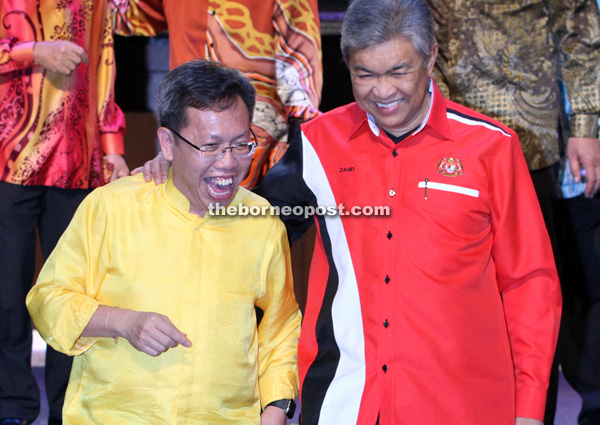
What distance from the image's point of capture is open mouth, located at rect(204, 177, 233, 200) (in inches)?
78.0

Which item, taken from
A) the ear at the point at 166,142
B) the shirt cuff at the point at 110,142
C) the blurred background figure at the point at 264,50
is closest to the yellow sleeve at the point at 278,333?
the ear at the point at 166,142

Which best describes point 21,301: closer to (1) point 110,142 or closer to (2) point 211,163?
(1) point 110,142

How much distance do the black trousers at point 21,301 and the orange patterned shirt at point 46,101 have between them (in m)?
0.09

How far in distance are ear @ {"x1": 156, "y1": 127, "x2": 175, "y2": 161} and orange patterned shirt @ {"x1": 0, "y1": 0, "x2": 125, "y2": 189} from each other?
890 mm

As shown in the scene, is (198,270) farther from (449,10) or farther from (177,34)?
(449,10)

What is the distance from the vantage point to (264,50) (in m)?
2.84

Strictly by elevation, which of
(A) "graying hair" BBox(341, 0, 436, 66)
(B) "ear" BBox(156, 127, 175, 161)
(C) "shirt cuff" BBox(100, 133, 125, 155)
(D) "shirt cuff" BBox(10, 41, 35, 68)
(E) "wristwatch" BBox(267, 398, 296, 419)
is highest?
(D) "shirt cuff" BBox(10, 41, 35, 68)

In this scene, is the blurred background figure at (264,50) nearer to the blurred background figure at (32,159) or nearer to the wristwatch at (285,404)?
the blurred background figure at (32,159)

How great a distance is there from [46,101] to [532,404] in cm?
186

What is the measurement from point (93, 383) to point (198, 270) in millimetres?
350

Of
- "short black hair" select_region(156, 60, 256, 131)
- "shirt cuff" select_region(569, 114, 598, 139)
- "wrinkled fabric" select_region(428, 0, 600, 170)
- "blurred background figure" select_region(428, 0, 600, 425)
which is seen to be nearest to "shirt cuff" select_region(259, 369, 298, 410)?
"short black hair" select_region(156, 60, 256, 131)

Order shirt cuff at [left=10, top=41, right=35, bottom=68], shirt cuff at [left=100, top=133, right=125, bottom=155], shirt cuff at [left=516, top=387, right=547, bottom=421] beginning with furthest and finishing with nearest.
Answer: shirt cuff at [left=100, top=133, right=125, bottom=155]
shirt cuff at [left=10, top=41, right=35, bottom=68]
shirt cuff at [left=516, top=387, right=547, bottom=421]

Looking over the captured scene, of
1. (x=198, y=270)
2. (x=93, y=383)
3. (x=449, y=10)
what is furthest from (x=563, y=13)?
(x=93, y=383)

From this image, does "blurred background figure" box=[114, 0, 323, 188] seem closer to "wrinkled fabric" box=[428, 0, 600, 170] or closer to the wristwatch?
"wrinkled fabric" box=[428, 0, 600, 170]
